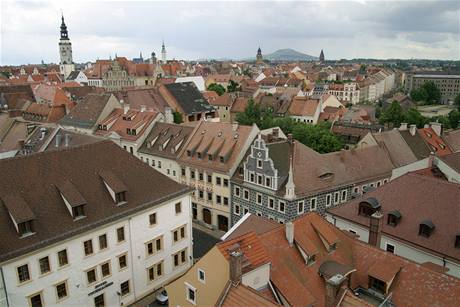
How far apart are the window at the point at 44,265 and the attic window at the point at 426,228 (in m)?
28.3

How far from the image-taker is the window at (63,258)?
30266 mm

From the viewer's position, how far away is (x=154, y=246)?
121ft

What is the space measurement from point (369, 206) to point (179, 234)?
17894mm

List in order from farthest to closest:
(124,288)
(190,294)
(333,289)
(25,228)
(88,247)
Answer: (124,288) → (88,247) → (25,228) → (190,294) → (333,289)

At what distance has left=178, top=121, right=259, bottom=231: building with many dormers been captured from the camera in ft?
170

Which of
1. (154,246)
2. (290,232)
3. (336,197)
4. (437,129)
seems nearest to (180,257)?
(154,246)

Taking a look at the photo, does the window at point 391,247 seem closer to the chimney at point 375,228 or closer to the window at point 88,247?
the chimney at point 375,228

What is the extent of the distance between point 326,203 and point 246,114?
41.2 m

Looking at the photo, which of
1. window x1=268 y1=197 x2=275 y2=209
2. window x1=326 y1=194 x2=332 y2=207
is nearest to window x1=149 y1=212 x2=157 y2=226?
window x1=268 y1=197 x2=275 y2=209

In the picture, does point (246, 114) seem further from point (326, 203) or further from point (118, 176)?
point (118, 176)

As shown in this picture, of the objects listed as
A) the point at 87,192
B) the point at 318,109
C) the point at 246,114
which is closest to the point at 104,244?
the point at 87,192

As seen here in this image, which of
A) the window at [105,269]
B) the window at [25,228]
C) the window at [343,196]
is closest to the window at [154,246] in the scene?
the window at [105,269]

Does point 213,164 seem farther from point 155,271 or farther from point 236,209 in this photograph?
point 155,271

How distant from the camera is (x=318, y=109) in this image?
10175cm
